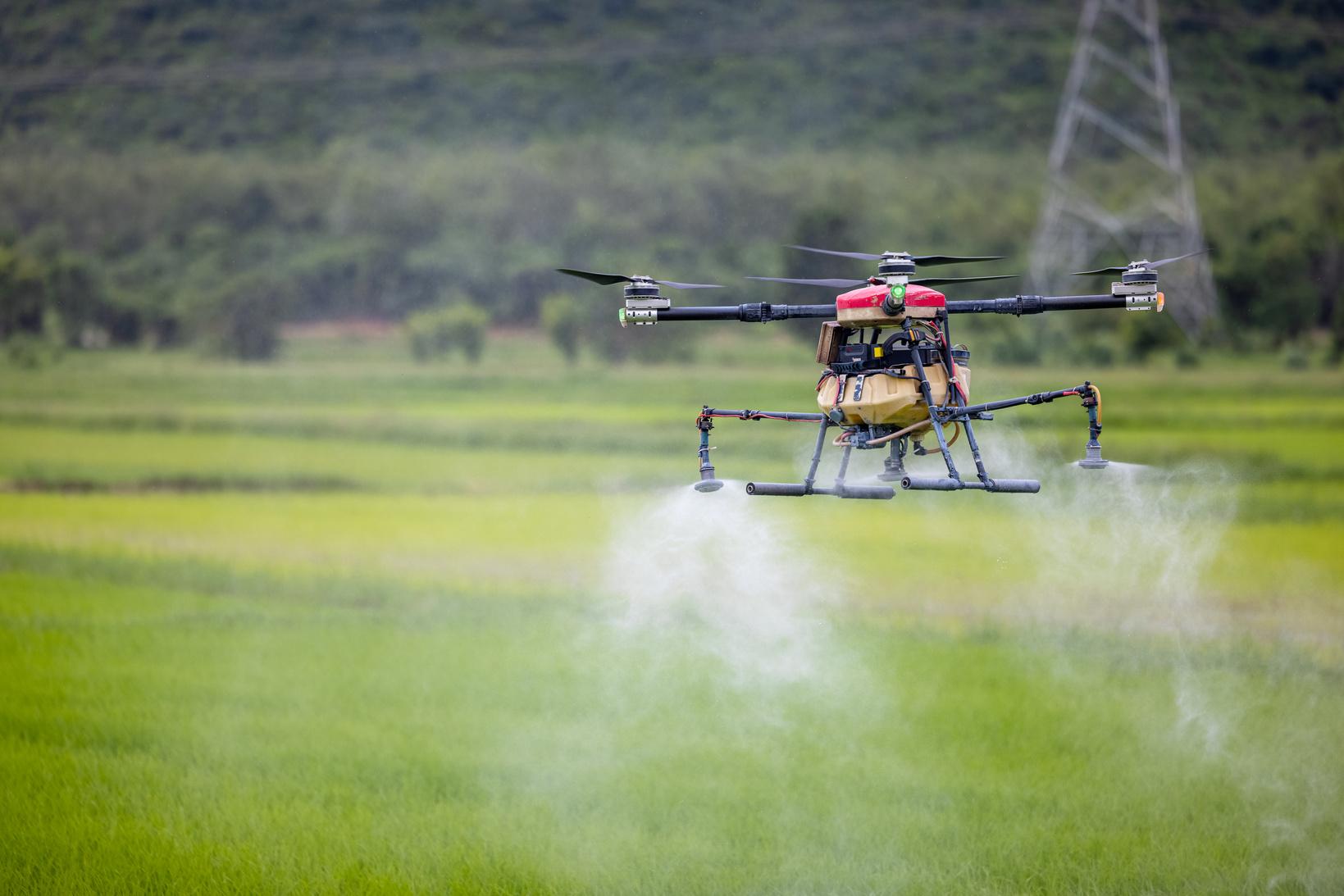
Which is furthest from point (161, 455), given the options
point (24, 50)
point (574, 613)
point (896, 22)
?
point (896, 22)

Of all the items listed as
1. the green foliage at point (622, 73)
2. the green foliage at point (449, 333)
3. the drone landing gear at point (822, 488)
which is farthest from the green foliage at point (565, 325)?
the drone landing gear at point (822, 488)

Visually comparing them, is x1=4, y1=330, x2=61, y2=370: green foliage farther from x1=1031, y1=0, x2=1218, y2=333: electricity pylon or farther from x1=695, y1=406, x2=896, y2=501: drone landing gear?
x1=695, y1=406, x2=896, y2=501: drone landing gear

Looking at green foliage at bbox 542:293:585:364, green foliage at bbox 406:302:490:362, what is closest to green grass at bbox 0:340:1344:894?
green foliage at bbox 542:293:585:364

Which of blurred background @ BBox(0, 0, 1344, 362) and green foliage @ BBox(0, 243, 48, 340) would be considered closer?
green foliage @ BBox(0, 243, 48, 340)

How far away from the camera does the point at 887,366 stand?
25.4 feet

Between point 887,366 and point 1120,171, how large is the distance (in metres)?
54.5

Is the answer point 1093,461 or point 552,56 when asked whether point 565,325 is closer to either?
point 552,56

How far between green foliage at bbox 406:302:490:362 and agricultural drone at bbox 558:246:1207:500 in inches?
1606

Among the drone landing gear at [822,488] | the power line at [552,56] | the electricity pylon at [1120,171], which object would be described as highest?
the power line at [552,56]

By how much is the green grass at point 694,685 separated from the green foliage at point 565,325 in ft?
48.2

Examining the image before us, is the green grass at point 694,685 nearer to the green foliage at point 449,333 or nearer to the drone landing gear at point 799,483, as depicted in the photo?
the drone landing gear at point 799,483

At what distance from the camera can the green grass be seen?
12945 millimetres

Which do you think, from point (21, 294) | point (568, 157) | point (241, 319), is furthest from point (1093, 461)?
point (568, 157)

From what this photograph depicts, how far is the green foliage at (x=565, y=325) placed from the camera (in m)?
45.1
